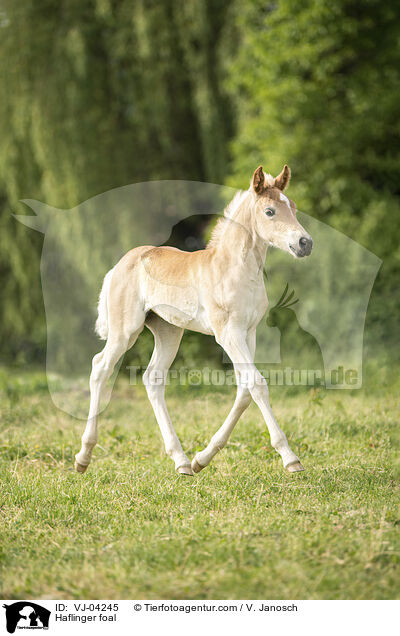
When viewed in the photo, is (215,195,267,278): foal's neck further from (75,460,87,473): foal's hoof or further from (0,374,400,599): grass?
(75,460,87,473): foal's hoof

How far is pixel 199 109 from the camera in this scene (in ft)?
41.1

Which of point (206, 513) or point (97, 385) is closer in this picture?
point (206, 513)

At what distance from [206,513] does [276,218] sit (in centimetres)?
194

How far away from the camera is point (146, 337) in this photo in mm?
8984

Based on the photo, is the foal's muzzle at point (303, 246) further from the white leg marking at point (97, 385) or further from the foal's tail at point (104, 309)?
the foal's tail at point (104, 309)

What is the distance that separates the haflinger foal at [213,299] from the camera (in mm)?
4418
